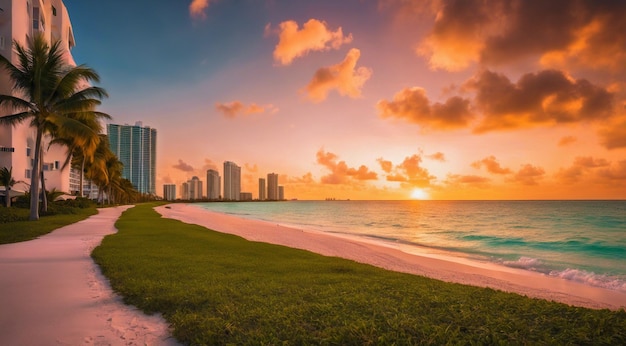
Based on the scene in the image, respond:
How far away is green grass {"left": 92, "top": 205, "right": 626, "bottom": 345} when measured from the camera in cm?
445

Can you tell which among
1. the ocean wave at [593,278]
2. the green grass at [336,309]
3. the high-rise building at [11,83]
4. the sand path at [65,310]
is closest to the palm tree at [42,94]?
the high-rise building at [11,83]

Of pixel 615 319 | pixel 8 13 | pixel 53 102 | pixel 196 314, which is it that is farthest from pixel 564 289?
pixel 8 13

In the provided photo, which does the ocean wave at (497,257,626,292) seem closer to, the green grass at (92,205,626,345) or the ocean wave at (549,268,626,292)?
the ocean wave at (549,268,626,292)

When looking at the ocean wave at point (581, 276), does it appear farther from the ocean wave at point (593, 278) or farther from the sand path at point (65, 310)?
the sand path at point (65, 310)

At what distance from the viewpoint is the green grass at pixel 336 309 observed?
14.6 feet

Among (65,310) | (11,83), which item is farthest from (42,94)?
(65,310)

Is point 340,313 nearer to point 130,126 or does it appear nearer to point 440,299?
point 440,299

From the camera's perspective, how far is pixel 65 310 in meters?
5.70

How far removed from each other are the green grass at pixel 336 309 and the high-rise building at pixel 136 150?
141 meters

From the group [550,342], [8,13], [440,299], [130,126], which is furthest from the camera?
[130,126]

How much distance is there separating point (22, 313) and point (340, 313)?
5185 mm

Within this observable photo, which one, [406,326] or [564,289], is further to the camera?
[564,289]

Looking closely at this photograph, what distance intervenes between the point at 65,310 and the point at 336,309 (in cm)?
456

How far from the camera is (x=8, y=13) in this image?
1358 inches
